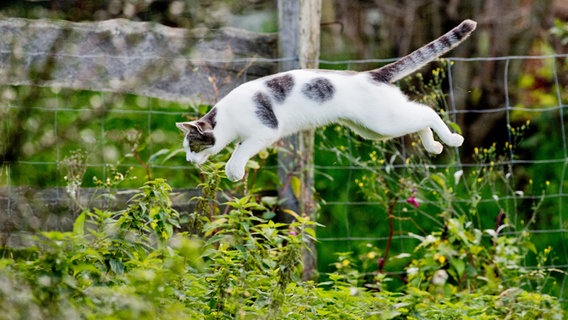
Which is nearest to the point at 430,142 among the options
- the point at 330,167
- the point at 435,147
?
the point at 435,147

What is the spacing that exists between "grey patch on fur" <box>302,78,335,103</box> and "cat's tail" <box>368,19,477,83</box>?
0.14 m

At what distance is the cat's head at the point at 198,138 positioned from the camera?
2674 millimetres

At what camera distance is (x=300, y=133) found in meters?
4.48

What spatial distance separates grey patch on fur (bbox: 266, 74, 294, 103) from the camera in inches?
105

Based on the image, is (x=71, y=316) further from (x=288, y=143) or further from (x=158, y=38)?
(x=158, y=38)

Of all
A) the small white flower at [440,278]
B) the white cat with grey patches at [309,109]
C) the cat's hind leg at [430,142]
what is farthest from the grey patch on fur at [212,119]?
the small white flower at [440,278]

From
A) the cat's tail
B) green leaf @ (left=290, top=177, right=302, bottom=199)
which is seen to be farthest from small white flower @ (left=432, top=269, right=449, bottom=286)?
the cat's tail

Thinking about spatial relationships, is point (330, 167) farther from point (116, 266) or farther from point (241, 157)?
point (116, 266)

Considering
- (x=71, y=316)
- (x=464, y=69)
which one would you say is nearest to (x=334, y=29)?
(x=464, y=69)

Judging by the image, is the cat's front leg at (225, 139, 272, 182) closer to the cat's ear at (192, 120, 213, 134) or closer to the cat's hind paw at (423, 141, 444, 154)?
the cat's ear at (192, 120, 213, 134)

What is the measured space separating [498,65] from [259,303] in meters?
3.62

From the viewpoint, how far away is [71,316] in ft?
6.50

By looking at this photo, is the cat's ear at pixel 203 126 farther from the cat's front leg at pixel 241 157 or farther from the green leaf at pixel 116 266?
the green leaf at pixel 116 266

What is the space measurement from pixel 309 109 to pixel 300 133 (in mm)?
1803
